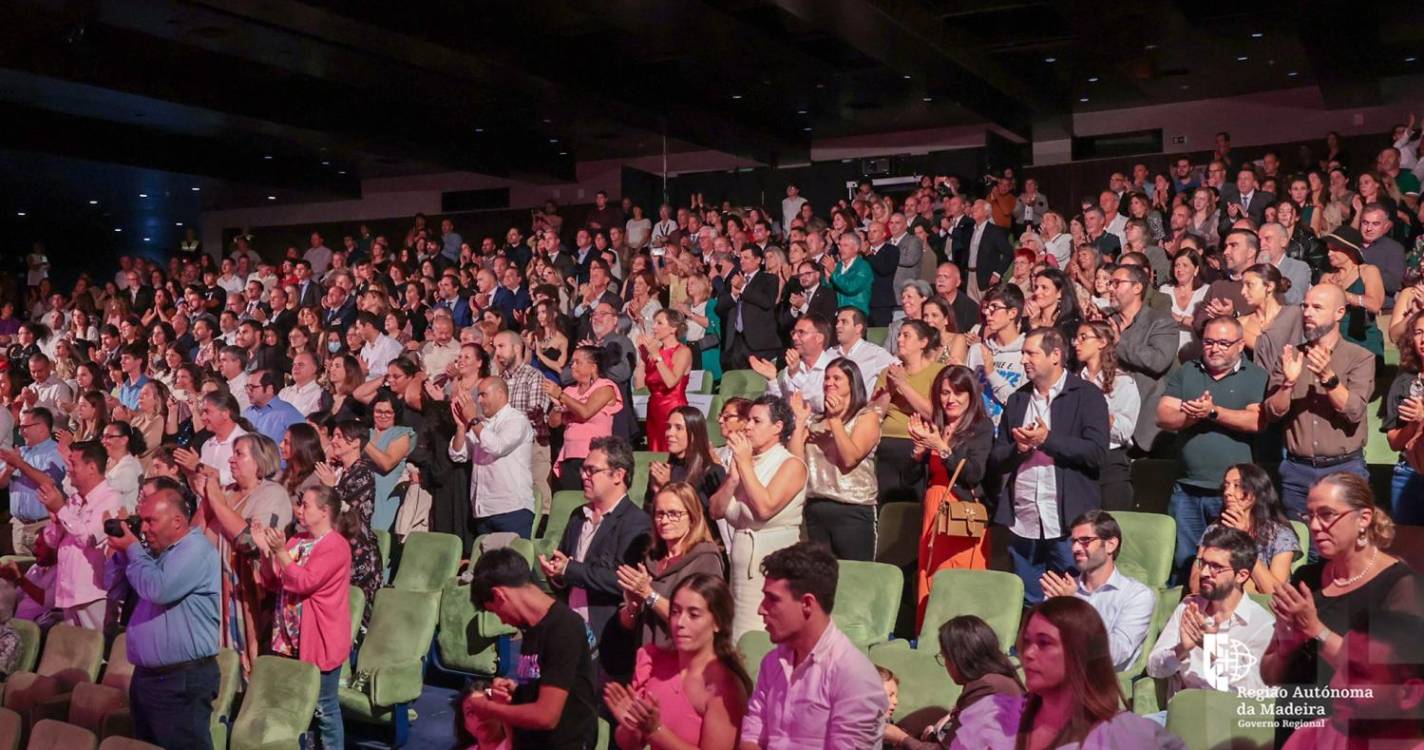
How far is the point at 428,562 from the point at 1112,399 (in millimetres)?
3022

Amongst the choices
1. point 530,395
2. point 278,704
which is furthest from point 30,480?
point 278,704

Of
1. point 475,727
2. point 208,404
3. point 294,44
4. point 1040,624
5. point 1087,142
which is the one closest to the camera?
point 1040,624

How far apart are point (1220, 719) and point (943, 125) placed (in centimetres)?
1305

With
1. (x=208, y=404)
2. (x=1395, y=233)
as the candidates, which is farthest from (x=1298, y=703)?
(x=1395, y=233)

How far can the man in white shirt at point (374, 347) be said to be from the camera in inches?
349

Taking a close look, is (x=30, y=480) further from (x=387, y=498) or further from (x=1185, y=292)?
(x=1185, y=292)

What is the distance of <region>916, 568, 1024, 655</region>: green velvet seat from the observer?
14.1ft

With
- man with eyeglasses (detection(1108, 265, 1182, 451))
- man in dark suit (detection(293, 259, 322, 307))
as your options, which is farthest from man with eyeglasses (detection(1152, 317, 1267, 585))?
man in dark suit (detection(293, 259, 322, 307))

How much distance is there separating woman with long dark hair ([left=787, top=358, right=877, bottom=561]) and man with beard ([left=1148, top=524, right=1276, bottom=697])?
1.50 m

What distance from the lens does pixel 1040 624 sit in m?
2.58

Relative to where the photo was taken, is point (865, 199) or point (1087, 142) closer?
point (865, 199)

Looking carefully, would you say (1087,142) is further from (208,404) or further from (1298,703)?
(1298,703)

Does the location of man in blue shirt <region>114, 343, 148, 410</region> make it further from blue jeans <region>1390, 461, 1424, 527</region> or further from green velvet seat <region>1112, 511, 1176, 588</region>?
blue jeans <region>1390, 461, 1424, 527</region>

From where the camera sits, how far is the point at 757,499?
443 centimetres
